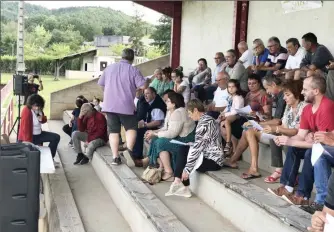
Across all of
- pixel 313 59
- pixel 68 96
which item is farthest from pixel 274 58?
pixel 68 96

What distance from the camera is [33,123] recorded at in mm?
5543

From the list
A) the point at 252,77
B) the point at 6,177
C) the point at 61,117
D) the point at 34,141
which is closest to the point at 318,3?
the point at 252,77

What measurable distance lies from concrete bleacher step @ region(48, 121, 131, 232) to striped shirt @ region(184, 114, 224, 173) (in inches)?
31.8

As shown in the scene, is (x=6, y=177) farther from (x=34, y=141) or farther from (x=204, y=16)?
(x=204, y=16)

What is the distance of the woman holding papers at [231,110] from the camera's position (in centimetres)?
461

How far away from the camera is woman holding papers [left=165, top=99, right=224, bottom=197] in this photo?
3971mm

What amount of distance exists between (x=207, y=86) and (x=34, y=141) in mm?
2866

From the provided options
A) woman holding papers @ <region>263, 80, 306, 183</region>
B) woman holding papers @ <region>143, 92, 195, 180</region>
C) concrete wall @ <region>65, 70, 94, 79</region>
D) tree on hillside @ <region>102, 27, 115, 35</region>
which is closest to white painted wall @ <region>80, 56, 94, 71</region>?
concrete wall @ <region>65, 70, 94, 79</region>

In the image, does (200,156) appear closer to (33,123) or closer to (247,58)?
(33,123)

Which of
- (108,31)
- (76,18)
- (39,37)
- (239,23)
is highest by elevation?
(108,31)

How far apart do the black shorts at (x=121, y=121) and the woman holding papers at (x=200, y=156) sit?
3.93 ft

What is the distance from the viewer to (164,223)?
315 centimetres

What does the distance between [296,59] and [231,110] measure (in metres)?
1.34

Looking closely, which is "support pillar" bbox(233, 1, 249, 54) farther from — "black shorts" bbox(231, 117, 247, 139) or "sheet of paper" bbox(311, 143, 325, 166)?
"sheet of paper" bbox(311, 143, 325, 166)
